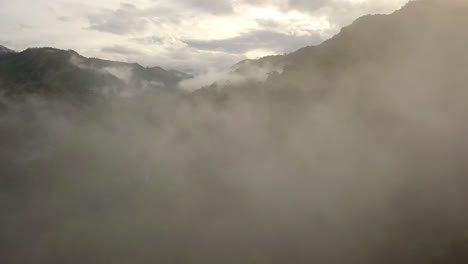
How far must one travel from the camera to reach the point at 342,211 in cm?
16062

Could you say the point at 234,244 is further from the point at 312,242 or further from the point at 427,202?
the point at 427,202

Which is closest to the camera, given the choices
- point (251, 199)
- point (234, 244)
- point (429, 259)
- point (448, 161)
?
point (429, 259)

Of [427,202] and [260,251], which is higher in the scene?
[427,202]

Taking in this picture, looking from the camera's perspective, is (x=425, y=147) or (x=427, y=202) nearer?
(x=427, y=202)

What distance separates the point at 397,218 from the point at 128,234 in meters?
125

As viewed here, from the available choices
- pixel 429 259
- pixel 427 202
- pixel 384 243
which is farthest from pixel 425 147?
pixel 429 259

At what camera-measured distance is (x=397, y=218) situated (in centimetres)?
13812

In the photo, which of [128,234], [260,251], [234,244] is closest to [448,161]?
[260,251]

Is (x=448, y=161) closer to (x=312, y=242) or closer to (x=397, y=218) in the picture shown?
(x=397, y=218)

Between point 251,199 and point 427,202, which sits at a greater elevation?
point 427,202

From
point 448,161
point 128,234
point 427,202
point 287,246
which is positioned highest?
point 448,161

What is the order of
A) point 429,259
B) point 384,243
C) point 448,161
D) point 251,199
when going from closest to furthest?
point 429,259 < point 384,243 < point 448,161 < point 251,199

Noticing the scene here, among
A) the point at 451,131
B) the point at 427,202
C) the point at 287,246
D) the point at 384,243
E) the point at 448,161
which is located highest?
the point at 451,131

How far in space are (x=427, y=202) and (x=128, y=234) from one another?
135842 mm
